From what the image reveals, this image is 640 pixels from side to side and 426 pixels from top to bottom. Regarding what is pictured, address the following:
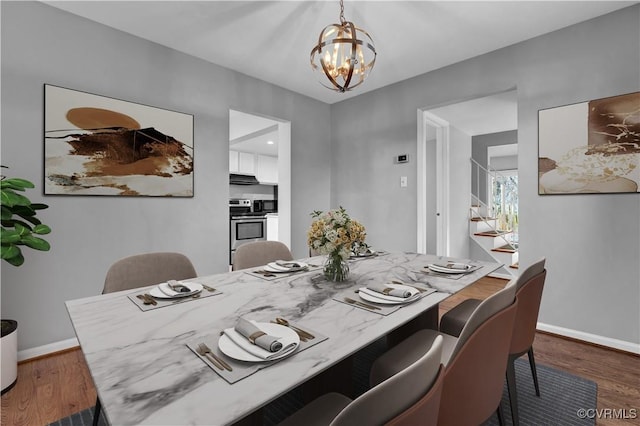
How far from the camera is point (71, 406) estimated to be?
5.50 ft

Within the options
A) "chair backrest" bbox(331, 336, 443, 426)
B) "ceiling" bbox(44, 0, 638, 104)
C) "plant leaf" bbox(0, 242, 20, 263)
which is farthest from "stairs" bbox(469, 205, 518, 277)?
"plant leaf" bbox(0, 242, 20, 263)

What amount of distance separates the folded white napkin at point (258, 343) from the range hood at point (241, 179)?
560 cm

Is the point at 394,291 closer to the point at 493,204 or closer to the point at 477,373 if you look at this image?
the point at 477,373

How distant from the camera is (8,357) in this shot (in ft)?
5.97

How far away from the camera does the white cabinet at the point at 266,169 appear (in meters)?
6.66

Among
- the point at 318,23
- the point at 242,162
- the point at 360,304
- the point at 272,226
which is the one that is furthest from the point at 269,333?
the point at 242,162

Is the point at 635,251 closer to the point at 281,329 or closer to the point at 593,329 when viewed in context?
the point at 593,329

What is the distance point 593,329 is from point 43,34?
15.4ft

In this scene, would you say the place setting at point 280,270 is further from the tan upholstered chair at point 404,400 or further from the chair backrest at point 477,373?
the tan upholstered chair at point 404,400

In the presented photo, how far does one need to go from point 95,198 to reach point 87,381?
51.8 inches

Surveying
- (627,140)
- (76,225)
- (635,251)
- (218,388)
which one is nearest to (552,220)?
(635,251)

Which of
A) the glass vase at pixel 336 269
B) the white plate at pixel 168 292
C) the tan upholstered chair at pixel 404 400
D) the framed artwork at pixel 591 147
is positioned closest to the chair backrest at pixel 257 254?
the white plate at pixel 168 292

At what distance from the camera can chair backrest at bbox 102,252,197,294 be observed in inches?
59.8

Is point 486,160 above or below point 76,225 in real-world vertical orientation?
above
